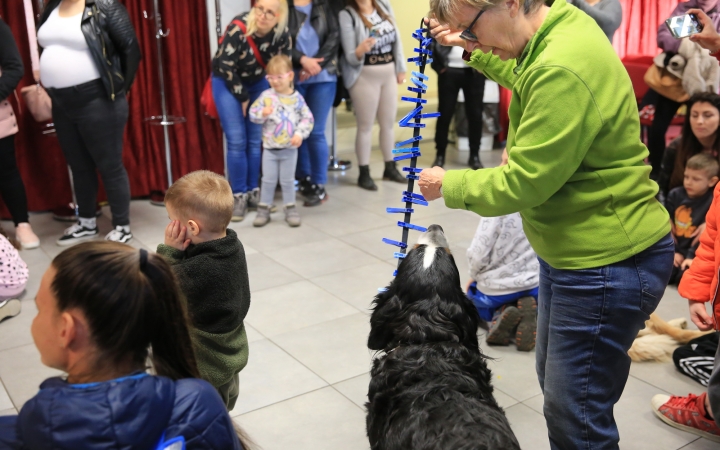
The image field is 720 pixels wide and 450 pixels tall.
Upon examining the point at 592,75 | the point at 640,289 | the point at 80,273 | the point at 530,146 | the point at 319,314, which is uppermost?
the point at 592,75

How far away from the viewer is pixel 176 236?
1.95m

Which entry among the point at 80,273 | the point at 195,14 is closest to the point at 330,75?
the point at 195,14

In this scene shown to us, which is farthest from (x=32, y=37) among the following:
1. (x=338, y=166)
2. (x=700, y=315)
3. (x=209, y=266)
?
(x=700, y=315)

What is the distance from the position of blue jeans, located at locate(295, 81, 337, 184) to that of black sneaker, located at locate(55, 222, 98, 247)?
5.28 ft

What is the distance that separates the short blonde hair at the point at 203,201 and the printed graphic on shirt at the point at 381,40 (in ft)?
11.5

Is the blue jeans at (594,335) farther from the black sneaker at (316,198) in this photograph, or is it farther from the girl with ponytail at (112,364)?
the black sneaker at (316,198)

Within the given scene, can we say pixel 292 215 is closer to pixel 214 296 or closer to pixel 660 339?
pixel 660 339

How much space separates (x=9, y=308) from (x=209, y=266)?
2002 millimetres

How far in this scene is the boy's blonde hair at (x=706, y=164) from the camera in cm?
375

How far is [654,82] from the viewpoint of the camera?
5.01 m

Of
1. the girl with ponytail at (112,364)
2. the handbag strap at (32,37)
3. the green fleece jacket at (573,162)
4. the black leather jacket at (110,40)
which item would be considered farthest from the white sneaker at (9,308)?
the green fleece jacket at (573,162)

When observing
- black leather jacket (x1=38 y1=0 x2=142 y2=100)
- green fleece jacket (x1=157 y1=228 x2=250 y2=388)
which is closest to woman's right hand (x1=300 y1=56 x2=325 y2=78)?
black leather jacket (x1=38 y1=0 x2=142 y2=100)

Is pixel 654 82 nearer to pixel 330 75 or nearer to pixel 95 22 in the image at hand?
pixel 330 75

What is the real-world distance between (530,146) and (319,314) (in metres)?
2.11
